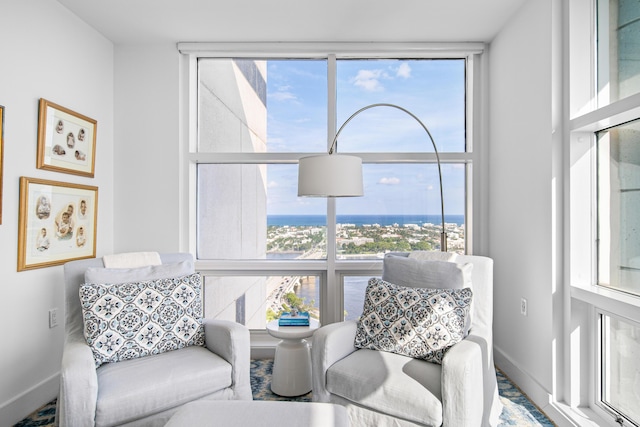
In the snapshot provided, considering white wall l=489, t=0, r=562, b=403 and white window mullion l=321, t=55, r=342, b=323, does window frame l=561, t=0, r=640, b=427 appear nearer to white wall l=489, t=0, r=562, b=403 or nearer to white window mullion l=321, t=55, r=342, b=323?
white wall l=489, t=0, r=562, b=403

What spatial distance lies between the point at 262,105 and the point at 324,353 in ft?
7.25

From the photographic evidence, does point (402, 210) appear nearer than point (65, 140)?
No

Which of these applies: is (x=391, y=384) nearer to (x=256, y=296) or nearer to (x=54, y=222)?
(x=256, y=296)

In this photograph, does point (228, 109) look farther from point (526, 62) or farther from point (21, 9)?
point (526, 62)

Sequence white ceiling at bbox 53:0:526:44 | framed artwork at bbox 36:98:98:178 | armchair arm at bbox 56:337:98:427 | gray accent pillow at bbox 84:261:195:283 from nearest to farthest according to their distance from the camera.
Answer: armchair arm at bbox 56:337:98:427 < gray accent pillow at bbox 84:261:195:283 < framed artwork at bbox 36:98:98:178 < white ceiling at bbox 53:0:526:44

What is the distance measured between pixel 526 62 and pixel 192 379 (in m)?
2.80

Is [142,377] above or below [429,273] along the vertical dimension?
below

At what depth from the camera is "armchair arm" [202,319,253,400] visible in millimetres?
2023

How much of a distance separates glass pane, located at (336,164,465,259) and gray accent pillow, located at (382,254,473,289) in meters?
0.90

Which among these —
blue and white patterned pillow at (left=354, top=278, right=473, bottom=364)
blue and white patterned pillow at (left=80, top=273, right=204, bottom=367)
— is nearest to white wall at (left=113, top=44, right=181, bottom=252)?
blue and white patterned pillow at (left=80, top=273, right=204, bottom=367)

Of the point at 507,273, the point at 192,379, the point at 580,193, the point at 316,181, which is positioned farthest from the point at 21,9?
the point at 507,273

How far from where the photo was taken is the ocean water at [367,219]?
3.25m

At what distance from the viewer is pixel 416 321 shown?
6.44ft

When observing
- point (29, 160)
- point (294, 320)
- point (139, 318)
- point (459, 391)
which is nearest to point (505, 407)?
point (459, 391)
